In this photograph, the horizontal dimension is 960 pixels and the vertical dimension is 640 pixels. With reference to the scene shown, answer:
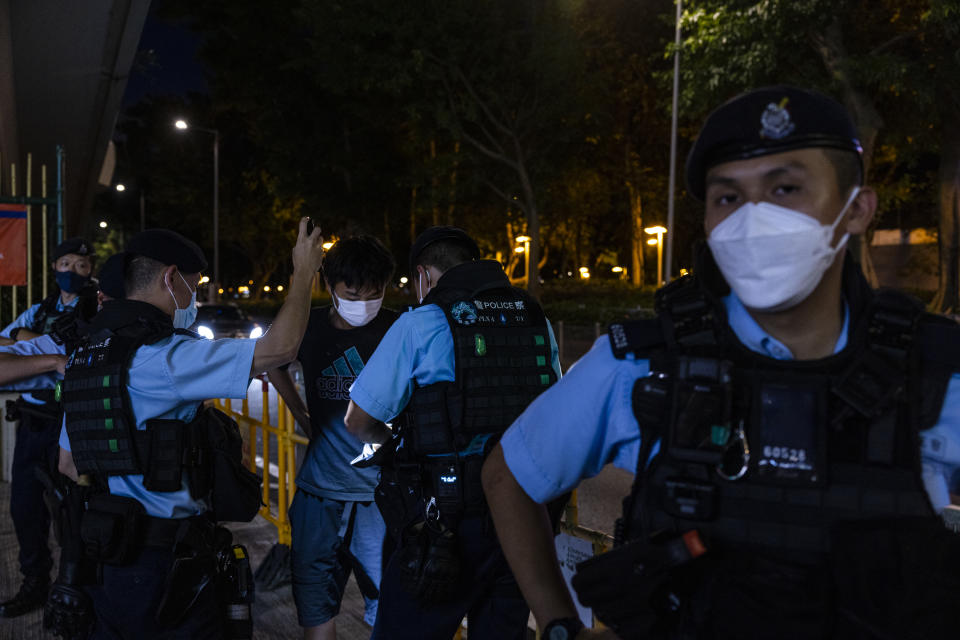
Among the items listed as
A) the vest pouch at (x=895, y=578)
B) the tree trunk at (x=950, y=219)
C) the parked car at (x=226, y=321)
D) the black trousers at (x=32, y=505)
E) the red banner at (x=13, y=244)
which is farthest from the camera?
the parked car at (x=226, y=321)

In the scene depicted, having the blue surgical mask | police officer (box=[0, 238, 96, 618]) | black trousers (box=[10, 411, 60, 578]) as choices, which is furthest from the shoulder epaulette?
the blue surgical mask

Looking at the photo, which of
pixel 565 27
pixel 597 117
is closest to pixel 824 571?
pixel 565 27

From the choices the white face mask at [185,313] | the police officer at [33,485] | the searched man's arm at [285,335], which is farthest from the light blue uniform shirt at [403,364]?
the police officer at [33,485]

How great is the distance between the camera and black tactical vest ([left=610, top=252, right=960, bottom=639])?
1.24m

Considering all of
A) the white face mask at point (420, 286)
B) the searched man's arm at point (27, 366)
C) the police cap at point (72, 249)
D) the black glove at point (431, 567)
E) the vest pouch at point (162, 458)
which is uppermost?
Answer: the police cap at point (72, 249)

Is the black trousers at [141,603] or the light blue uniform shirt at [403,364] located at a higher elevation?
the light blue uniform shirt at [403,364]

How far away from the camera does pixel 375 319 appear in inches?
144

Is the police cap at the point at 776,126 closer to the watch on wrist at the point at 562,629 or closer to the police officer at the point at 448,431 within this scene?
the watch on wrist at the point at 562,629

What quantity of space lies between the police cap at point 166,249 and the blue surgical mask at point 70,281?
2.21 m

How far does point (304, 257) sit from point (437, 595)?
1279mm

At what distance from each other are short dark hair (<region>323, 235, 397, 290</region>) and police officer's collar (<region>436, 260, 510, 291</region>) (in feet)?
2.61

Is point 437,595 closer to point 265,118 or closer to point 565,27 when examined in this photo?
point 565,27

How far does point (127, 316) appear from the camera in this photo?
2641 millimetres

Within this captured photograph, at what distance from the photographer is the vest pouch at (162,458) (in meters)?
2.55
